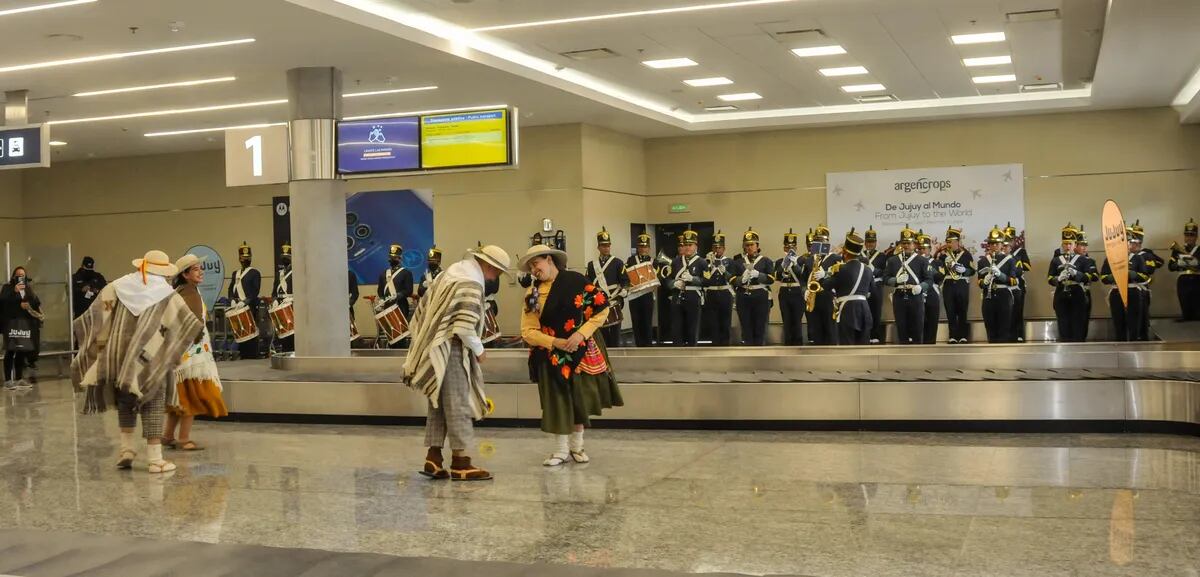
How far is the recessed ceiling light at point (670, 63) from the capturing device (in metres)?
15.3

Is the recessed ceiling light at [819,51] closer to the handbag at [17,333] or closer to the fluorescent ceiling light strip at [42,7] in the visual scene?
the fluorescent ceiling light strip at [42,7]

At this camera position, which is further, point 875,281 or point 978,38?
point 875,281

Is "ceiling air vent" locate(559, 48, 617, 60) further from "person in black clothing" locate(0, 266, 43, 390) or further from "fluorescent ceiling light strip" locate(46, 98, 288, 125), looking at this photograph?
"person in black clothing" locate(0, 266, 43, 390)

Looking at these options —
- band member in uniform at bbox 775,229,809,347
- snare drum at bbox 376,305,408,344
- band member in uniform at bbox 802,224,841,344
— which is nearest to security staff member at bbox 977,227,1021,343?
band member in uniform at bbox 775,229,809,347

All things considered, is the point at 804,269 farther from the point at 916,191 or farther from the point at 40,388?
the point at 40,388

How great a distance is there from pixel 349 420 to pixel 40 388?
6.74 m

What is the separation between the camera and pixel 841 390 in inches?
386

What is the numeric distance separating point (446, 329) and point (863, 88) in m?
12.4

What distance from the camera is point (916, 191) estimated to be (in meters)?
21.0

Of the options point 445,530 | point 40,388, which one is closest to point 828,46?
point 445,530

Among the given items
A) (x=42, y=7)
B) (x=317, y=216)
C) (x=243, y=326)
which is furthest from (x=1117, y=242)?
(x=243, y=326)

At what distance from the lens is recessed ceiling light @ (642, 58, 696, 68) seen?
1527cm

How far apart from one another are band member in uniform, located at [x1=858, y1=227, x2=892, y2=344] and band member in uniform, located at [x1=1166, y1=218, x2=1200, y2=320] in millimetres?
4694

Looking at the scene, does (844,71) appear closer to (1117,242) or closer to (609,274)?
(609,274)
